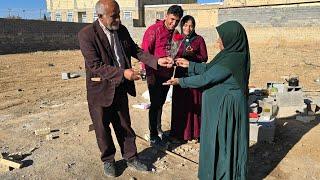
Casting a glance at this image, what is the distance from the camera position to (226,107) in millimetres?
3533

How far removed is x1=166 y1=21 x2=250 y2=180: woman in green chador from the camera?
3420 mm

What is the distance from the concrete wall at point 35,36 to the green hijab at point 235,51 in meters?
17.8

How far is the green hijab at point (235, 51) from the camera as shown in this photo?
132 inches

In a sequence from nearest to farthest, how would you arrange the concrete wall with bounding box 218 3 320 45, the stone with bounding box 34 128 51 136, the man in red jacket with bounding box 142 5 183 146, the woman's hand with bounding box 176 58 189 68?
1. the woman's hand with bounding box 176 58 189 68
2. the man in red jacket with bounding box 142 5 183 146
3. the stone with bounding box 34 128 51 136
4. the concrete wall with bounding box 218 3 320 45

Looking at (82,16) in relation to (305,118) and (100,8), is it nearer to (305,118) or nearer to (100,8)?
(305,118)

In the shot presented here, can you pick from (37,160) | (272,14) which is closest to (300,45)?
(272,14)

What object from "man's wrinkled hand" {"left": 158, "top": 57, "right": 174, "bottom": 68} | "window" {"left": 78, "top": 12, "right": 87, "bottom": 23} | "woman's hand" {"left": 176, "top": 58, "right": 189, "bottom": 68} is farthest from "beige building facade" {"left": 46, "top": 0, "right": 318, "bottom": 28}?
"woman's hand" {"left": 176, "top": 58, "right": 189, "bottom": 68}

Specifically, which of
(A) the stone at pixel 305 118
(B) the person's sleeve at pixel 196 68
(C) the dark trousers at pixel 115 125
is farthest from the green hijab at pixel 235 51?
(A) the stone at pixel 305 118

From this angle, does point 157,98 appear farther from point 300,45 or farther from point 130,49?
point 300,45

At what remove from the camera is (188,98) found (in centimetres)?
529

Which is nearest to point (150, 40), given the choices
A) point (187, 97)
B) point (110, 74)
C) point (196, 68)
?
point (187, 97)

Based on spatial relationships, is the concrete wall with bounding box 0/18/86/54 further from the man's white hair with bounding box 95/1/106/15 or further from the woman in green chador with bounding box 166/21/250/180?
the woman in green chador with bounding box 166/21/250/180

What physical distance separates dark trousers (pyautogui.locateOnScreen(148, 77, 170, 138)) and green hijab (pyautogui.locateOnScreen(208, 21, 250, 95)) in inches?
65.2

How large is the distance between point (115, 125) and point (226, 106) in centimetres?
148
